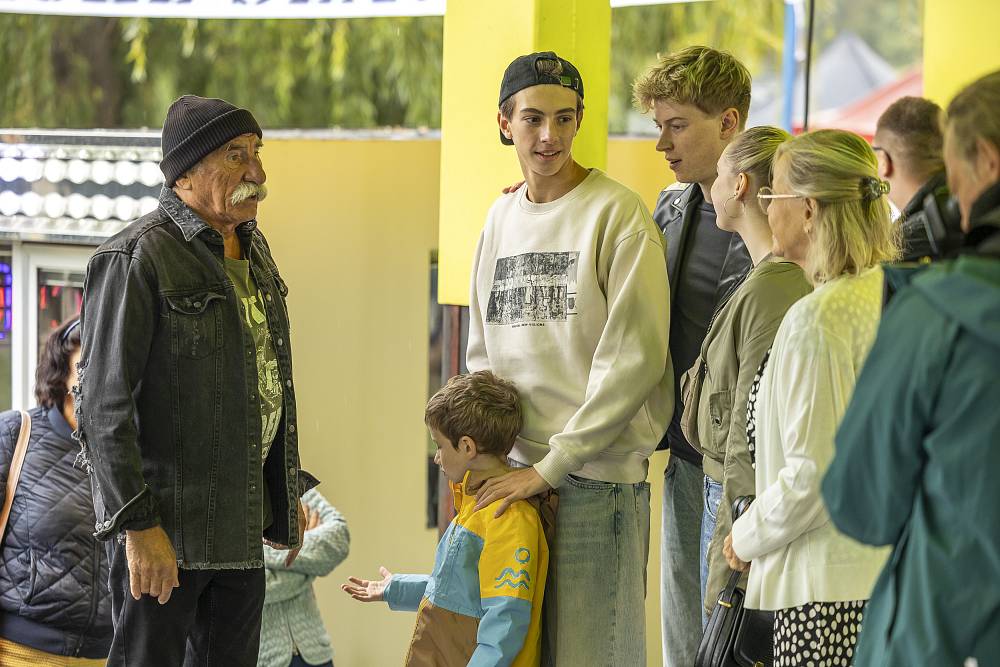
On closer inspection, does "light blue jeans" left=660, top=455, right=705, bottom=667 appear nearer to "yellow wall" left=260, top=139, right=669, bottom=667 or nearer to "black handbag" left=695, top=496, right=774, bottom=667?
"black handbag" left=695, top=496, right=774, bottom=667

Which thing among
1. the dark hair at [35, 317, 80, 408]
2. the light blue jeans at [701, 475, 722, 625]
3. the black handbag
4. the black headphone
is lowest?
the black handbag

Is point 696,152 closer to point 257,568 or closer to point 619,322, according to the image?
point 619,322

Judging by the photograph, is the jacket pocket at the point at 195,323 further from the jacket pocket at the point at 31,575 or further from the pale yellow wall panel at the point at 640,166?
the pale yellow wall panel at the point at 640,166

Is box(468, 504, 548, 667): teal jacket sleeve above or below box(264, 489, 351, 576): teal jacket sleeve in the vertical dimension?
above

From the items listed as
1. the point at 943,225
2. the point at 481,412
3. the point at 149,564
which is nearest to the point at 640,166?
the point at 481,412

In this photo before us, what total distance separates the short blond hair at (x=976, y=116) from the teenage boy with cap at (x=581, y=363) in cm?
114

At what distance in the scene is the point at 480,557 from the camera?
273 centimetres

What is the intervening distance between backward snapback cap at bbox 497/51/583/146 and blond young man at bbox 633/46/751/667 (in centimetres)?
38

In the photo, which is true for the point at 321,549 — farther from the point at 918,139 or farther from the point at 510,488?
the point at 918,139

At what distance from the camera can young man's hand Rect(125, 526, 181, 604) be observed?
8.29ft

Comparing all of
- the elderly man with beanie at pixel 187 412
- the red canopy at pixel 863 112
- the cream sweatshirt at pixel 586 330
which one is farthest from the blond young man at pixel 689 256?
the red canopy at pixel 863 112

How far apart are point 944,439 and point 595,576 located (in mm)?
1311

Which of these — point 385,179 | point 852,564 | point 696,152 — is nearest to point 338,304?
point 385,179

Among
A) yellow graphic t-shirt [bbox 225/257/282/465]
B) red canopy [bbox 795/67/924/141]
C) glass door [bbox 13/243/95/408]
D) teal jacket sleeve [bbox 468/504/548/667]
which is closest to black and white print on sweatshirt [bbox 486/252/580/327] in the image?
teal jacket sleeve [bbox 468/504/548/667]
